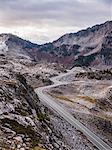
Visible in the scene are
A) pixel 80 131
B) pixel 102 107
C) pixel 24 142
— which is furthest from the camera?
pixel 102 107

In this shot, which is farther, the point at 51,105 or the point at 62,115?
the point at 51,105

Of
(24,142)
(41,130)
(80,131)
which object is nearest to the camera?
(24,142)

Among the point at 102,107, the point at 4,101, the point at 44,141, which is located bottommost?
the point at 102,107

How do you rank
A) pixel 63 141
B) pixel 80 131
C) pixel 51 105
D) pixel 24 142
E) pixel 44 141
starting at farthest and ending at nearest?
pixel 51 105
pixel 80 131
pixel 63 141
pixel 44 141
pixel 24 142

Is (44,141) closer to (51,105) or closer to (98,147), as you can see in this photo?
(98,147)

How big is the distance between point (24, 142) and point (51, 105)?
5443 cm

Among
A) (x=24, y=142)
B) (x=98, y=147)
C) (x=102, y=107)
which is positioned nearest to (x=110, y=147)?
(x=98, y=147)

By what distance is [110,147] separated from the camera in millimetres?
77125

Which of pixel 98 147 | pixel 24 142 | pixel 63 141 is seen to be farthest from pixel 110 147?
pixel 24 142

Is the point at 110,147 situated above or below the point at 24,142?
below

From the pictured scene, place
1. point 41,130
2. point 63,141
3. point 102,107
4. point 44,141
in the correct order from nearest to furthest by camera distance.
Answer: point 44,141, point 41,130, point 63,141, point 102,107

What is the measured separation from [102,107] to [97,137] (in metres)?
43.2

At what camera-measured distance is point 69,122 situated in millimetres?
85750

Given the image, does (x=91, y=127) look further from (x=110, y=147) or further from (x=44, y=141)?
(x=44, y=141)
